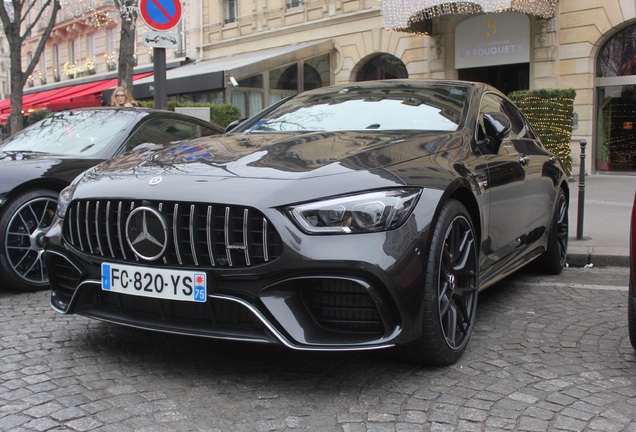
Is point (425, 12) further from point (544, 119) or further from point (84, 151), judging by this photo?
point (84, 151)

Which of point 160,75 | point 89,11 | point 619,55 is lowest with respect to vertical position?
point 160,75

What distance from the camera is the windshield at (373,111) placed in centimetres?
388

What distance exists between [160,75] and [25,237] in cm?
350

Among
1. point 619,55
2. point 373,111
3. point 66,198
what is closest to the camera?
point 66,198

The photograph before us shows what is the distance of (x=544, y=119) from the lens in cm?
1334

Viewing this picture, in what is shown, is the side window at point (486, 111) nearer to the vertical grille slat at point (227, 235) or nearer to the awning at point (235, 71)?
the vertical grille slat at point (227, 235)

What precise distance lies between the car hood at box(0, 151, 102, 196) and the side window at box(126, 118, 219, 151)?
519mm

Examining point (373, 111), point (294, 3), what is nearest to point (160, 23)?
point (373, 111)

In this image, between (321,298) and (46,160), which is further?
(46,160)

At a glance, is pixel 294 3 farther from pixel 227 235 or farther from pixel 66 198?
pixel 227 235

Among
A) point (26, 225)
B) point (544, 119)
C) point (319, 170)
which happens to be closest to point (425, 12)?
point (544, 119)

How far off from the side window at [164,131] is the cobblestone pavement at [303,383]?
6.51 ft

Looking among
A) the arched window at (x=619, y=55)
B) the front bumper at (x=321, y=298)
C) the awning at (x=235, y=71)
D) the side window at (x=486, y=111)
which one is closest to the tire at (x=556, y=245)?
the side window at (x=486, y=111)

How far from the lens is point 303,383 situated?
2.95 metres
